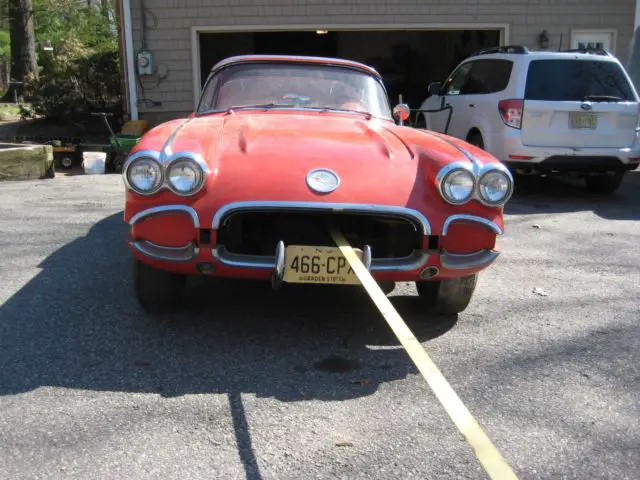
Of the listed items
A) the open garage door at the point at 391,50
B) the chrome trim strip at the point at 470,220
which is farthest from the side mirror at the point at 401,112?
the open garage door at the point at 391,50

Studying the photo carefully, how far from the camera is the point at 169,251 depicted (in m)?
3.41

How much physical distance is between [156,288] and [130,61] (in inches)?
370

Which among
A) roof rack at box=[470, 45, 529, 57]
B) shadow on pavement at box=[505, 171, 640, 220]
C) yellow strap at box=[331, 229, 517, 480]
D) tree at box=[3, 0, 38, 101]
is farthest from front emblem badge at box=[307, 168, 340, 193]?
tree at box=[3, 0, 38, 101]

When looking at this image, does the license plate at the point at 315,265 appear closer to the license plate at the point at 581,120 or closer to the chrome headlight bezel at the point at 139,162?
Answer: the chrome headlight bezel at the point at 139,162

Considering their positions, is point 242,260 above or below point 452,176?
below

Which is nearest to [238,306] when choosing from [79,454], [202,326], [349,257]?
[202,326]

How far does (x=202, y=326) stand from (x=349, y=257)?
108cm

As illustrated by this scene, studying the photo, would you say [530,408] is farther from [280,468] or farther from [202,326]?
[202,326]

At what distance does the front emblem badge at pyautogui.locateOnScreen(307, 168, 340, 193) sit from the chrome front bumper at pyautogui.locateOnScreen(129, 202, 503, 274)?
112mm

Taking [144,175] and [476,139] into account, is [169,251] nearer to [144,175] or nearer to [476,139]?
[144,175]

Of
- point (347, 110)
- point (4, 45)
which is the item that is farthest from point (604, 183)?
point (4, 45)

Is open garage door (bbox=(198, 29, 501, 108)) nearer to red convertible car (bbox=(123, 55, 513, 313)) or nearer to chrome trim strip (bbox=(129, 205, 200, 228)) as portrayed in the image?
red convertible car (bbox=(123, 55, 513, 313))

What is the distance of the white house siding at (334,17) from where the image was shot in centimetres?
1220

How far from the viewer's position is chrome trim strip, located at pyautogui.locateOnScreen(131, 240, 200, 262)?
338cm
